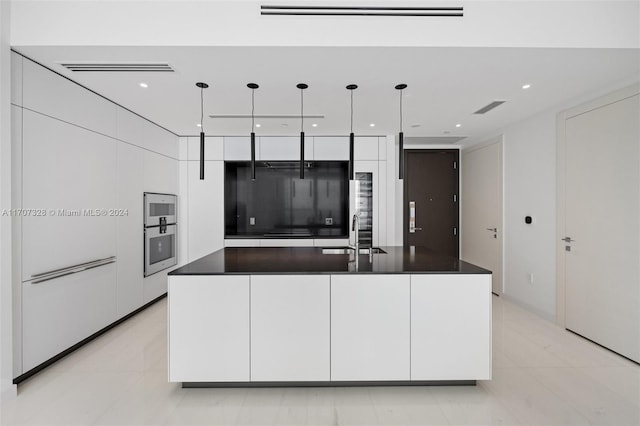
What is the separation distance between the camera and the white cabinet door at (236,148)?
16.5ft

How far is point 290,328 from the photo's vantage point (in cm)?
225

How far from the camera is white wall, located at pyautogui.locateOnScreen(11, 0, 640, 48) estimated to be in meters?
2.22

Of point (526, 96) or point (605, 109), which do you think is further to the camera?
point (526, 96)

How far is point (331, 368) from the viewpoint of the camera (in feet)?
7.38

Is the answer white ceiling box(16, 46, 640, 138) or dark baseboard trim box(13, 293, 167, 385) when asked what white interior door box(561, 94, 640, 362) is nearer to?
white ceiling box(16, 46, 640, 138)

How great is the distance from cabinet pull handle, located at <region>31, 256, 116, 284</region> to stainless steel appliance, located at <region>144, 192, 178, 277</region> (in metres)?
0.71

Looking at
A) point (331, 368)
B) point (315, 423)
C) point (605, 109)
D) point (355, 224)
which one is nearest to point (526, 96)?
point (605, 109)

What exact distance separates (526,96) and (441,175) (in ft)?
8.96

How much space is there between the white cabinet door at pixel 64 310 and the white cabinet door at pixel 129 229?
17cm

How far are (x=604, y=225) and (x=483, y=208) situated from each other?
7.00 ft

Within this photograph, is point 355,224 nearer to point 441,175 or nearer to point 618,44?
point 618,44

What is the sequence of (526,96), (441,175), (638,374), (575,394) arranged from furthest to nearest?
(441,175) → (526,96) → (638,374) → (575,394)

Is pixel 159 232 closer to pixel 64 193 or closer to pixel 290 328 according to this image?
pixel 64 193

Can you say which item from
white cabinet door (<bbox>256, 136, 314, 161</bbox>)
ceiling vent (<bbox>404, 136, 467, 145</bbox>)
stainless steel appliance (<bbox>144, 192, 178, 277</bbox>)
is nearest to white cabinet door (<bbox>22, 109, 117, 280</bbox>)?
stainless steel appliance (<bbox>144, 192, 178, 277</bbox>)
